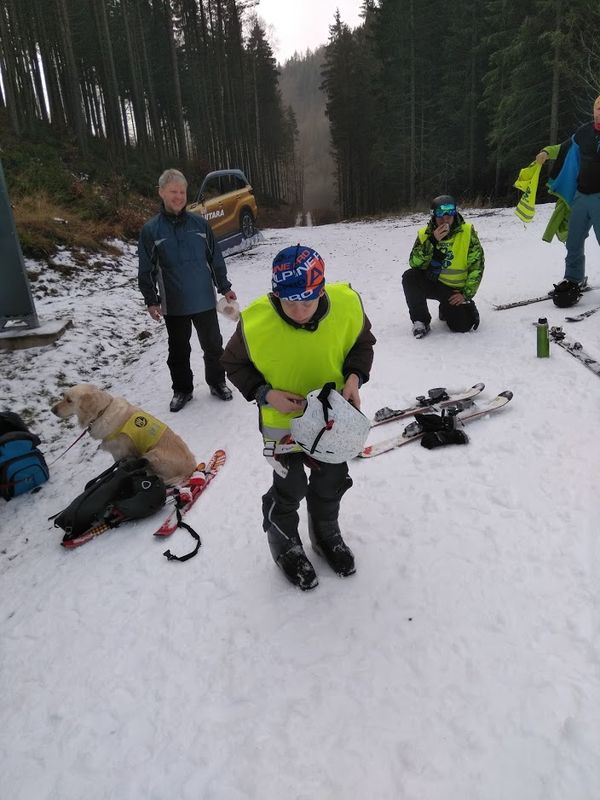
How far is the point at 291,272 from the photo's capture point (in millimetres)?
2201

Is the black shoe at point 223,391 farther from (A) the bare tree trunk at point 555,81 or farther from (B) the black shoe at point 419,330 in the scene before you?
(A) the bare tree trunk at point 555,81

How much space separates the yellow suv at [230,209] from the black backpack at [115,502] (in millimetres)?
11001

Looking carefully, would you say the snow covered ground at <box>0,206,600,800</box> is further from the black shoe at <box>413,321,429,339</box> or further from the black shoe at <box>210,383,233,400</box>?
the black shoe at <box>413,321,429,339</box>

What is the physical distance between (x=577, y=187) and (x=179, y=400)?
222 inches

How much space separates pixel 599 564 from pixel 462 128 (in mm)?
29742

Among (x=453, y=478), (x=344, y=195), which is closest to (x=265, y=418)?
(x=453, y=478)

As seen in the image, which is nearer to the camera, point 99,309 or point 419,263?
point 419,263

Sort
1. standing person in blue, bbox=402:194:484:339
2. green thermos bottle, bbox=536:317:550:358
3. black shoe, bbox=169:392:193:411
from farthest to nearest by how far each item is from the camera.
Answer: standing person in blue, bbox=402:194:484:339 → black shoe, bbox=169:392:193:411 → green thermos bottle, bbox=536:317:550:358

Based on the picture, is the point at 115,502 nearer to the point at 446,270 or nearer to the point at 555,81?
the point at 446,270

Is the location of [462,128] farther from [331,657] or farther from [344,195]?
[331,657]

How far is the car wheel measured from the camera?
14906 mm

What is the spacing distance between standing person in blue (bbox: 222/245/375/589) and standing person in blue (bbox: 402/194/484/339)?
4072 mm

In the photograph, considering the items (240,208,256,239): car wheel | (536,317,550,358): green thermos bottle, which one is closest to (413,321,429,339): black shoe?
(536,317,550,358): green thermos bottle

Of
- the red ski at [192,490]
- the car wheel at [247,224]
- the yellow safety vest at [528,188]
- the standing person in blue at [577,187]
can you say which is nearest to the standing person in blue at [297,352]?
the red ski at [192,490]
